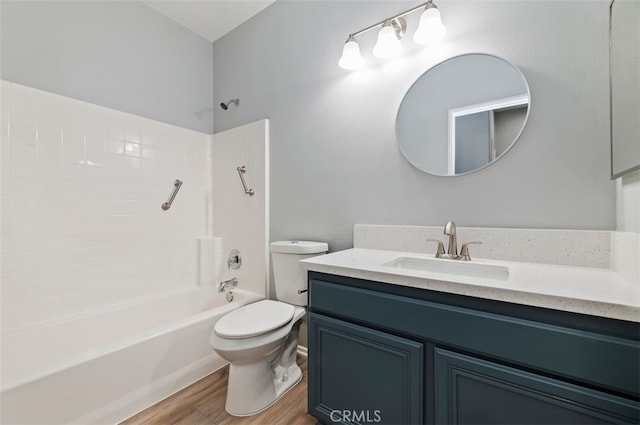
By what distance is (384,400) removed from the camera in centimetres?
99

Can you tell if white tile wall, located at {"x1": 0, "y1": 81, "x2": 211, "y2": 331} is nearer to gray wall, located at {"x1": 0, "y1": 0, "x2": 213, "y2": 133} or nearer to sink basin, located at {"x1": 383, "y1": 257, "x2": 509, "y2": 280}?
gray wall, located at {"x1": 0, "y1": 0, "x2": 213, "y2": 133}

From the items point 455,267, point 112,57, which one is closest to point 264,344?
point 455,267

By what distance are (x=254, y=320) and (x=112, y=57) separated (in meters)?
2.09

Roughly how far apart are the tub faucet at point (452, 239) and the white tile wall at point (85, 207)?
6.69 ft

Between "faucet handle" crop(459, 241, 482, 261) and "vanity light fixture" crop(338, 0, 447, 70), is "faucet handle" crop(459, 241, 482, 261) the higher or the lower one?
the lower one

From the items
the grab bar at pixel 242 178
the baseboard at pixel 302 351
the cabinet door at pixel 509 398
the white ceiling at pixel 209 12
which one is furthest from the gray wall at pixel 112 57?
the cabinet door at pixel 509 398

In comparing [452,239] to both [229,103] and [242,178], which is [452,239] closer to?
[242,178]

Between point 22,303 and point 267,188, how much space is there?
1.56m

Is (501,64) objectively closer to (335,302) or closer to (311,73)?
(311,73)

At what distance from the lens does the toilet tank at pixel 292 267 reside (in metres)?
1.65

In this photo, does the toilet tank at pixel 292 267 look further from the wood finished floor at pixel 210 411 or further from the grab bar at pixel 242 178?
the grab bar at pixel 242 178

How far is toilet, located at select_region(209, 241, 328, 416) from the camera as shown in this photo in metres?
1.27

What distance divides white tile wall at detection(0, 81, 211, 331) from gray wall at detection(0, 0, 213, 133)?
0.37ft

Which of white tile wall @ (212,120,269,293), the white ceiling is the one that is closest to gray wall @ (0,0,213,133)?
the white ceiling
